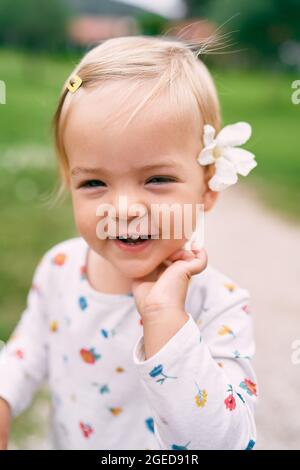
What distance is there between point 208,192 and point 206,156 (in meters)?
0.13

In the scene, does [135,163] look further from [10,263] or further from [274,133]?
[274,133]

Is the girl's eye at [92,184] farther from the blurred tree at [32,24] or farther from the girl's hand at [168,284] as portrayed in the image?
the blurred tree at [32,24]

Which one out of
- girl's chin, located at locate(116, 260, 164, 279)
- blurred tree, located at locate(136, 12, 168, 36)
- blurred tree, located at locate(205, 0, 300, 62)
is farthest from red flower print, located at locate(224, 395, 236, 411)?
blurred tree, located at locate(136, 12, 168, 36)

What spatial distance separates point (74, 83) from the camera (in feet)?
5.03

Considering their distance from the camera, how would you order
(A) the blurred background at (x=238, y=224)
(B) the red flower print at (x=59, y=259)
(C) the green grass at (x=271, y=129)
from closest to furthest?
(B) the red flower print at (x=59, y=259) → (A) the blurred background at (x=238, y=224) → (C) the green grass at (x=271, y=129)

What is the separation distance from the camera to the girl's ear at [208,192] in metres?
1.59

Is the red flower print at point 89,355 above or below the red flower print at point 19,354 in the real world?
above

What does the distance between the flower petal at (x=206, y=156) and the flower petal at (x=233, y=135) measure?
42 millimetres

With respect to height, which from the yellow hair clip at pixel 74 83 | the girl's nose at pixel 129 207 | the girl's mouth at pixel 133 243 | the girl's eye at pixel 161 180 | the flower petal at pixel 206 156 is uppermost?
the yellow hair clip at pixel 74 83

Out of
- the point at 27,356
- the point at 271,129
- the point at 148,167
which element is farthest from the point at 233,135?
the point at 271,129

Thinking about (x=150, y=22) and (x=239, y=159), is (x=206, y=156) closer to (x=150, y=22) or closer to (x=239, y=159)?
(x=239, y=159)

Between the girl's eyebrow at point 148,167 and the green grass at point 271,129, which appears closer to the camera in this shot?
the girl's eyebrow at point 148,167

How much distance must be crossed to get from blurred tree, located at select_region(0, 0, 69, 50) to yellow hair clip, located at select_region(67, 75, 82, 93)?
87.6ft

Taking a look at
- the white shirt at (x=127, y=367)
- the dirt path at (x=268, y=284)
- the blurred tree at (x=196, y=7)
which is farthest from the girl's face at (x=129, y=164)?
the blurred tree at (x=196, y=7)
